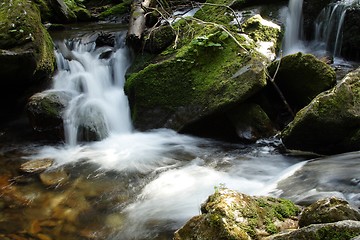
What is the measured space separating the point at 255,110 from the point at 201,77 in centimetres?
112

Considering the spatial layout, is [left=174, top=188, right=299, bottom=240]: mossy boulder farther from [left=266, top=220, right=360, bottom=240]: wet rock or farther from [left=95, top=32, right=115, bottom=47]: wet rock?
[left=95, top=32, right=115, bottom=47]: wet rock

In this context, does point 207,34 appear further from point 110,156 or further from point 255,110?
point 110,156

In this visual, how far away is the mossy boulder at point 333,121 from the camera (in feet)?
15.0

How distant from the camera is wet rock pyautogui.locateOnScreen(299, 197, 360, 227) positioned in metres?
2.32

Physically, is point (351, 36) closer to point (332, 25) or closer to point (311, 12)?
point (332, 25)

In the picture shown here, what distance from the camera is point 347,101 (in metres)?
4.61

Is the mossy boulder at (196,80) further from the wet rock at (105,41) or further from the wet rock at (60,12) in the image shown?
the wet rock at (60,12)

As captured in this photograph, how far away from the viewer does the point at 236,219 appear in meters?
2.46

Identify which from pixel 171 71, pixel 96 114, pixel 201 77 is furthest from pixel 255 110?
pixel 96 114

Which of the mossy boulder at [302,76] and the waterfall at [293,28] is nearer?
the mossy boulder at [302,76]

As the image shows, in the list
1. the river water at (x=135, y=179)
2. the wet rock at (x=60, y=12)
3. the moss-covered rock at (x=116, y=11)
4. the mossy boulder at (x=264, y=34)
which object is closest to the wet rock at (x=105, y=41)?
the river water at (x=135, y=179)

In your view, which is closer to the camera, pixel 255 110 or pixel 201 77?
pixel 255 110

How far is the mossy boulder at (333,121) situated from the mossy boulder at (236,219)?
2.11 metres

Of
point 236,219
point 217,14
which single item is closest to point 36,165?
point 236,219
